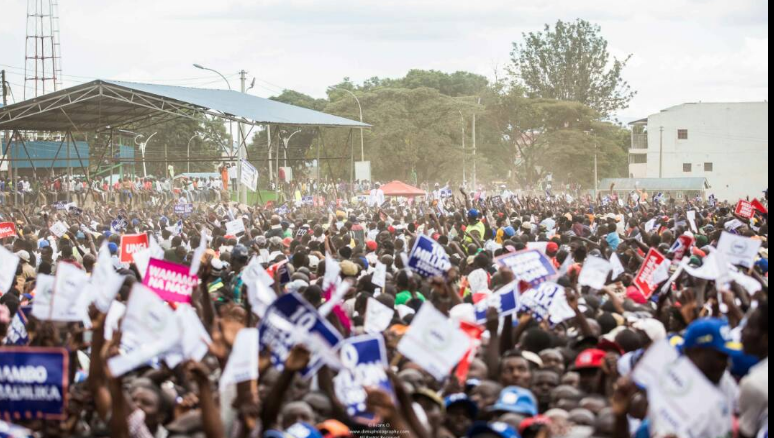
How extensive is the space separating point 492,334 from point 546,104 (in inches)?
2098

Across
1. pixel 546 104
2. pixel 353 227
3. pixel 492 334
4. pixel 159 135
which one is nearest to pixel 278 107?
pixel 353 227

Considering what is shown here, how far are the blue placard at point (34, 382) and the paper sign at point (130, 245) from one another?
20.2 feet

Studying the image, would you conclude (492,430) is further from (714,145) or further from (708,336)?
(714,145)

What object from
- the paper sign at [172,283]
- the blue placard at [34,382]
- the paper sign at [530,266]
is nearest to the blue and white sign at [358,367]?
the blue placard at [34,382]

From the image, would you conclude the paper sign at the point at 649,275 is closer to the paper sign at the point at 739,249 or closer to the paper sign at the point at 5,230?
the paper sign at the point at 739,249

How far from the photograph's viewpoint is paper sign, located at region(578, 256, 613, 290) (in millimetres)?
8344

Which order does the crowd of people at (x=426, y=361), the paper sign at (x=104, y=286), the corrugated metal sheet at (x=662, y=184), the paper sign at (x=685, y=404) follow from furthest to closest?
the corrugated metal sheet at (x=662, y=184) < the paper sign at (x=104, y=286) < the crowd of people at (x=426, y=361) < the paper sign at (x=685, y=404)

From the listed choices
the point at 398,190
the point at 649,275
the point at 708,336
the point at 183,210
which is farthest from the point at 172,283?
the point at 398,190

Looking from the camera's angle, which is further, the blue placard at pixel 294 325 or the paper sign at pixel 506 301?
the paper sign at pixel 506 301

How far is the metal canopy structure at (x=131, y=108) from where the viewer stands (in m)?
29.2

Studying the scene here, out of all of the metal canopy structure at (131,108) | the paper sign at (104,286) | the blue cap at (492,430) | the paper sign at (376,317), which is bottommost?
the blue cap at (492,430)

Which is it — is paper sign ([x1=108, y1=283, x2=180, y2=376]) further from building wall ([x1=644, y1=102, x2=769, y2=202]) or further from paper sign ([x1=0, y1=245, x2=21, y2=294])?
building wall ([x1=644, y1=102, x2=769, y2=202])

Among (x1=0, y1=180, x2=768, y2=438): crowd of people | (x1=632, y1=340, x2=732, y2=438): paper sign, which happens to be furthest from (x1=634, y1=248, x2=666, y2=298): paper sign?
(x1=632, y1=340, x2=732, y2=438): paper sign

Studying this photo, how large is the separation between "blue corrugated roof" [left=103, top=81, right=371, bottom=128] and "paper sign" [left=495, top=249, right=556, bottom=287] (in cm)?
2218
